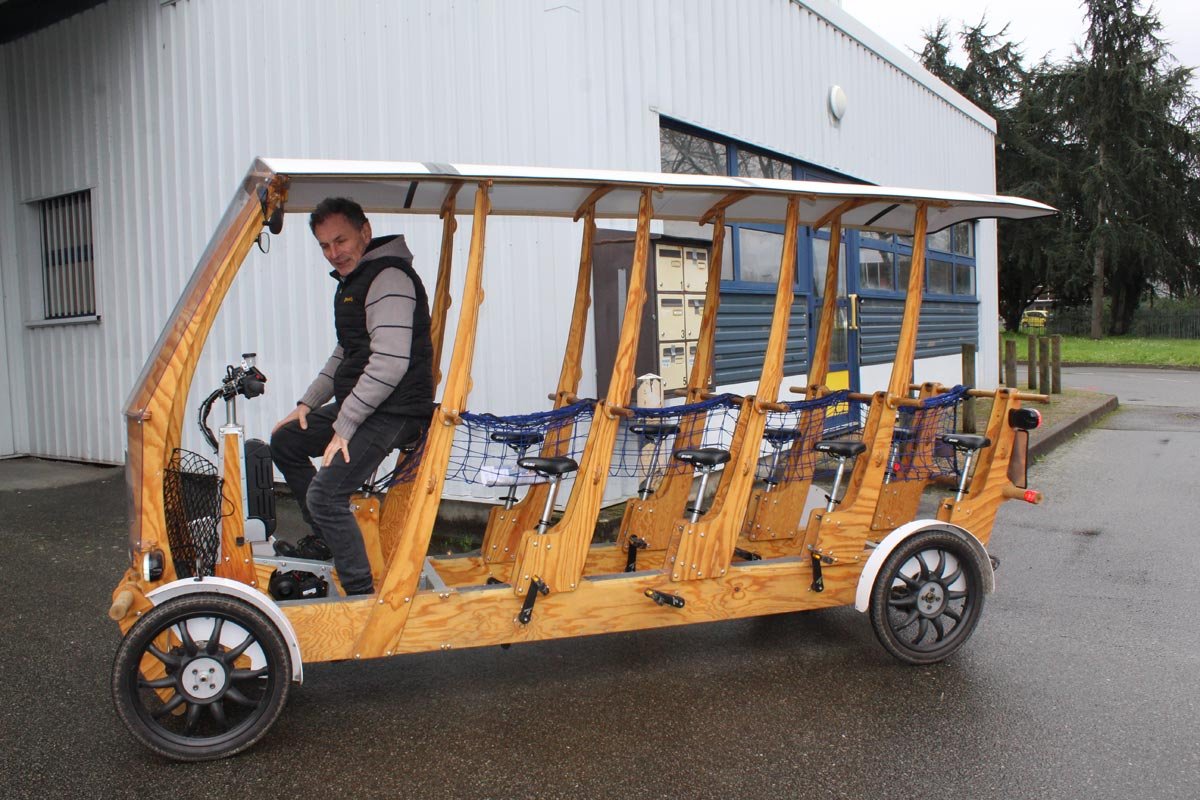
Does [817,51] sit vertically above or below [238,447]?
above

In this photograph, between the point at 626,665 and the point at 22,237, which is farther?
the point at 22,237

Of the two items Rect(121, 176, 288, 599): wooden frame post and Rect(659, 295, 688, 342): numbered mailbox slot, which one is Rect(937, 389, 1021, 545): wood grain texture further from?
Rect(121, 176, 288, 599): wooden frame post

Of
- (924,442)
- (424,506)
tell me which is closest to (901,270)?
(924,442)

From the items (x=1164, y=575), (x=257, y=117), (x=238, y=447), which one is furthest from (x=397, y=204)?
(x=1164, y=575)

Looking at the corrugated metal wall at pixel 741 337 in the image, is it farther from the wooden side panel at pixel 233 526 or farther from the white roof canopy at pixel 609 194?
the wooden side panel at pixel 233 526

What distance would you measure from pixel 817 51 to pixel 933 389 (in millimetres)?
5949

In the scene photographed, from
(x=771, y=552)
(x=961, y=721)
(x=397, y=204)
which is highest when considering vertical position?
(x=397, y=204)

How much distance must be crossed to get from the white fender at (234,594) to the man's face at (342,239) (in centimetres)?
131

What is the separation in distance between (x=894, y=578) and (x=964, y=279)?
11.7 m

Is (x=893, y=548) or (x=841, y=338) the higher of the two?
(x=841, y=338)

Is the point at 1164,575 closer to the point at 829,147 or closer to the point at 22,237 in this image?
the point at 829,147

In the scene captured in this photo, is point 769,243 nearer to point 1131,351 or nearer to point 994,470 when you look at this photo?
point 994,470

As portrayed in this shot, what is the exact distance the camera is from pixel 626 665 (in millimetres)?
4488

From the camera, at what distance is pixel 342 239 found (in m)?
3.97
